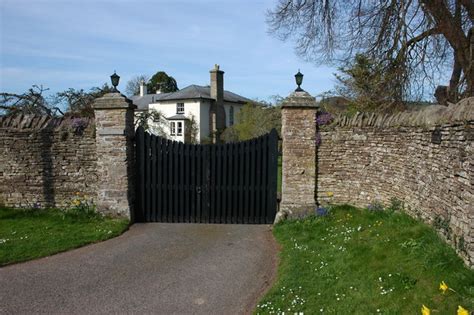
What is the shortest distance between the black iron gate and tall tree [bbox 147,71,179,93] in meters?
48.9

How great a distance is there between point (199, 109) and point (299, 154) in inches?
1225

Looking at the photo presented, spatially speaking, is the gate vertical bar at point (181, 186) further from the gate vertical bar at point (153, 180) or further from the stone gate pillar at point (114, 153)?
the stone gate pillar at point (114, 153)

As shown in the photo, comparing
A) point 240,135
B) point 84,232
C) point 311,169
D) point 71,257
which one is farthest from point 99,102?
point 240,135

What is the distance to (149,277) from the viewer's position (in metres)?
5.79

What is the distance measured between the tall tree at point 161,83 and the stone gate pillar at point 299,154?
163 feet

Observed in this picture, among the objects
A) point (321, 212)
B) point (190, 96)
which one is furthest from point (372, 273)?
point (190, 96)

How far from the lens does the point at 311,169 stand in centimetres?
855

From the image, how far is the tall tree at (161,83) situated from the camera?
5659cm

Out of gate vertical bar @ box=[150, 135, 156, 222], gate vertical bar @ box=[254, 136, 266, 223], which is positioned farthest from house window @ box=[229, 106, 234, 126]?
gate vertical bar @ box=[254, 136, 266, 223]

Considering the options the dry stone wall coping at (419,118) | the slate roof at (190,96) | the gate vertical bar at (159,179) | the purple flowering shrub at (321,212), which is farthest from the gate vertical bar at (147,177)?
the slate roof at (190,96)

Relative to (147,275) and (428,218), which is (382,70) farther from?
(147,275)

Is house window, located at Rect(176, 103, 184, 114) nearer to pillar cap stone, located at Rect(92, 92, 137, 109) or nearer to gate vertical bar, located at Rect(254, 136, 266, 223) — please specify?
pillar cap stone, located at Rect(92, 92, 137, 109)

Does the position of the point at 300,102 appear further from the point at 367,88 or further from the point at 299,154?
the point at 367,88

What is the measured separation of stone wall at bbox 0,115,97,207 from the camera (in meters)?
8.91
